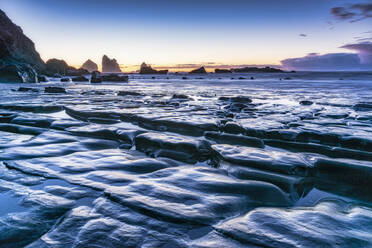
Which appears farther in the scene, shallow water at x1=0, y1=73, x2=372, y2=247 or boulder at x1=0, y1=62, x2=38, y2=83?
boulder at x1=0, y1=62, x2=38, y2=83

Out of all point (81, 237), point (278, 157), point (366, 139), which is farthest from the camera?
point (366, 139)

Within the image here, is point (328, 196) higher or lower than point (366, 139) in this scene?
lower

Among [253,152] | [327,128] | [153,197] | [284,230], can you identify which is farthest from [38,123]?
[327,128]

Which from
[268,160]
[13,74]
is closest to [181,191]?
[268,160]

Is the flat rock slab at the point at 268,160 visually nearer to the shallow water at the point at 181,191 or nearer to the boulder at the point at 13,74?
the shallow water at the point at 181,191

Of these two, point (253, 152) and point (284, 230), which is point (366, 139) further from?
point (284, 230)

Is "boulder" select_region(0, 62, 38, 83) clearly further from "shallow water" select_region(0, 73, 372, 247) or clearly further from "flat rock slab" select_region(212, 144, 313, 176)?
"flat rock slab" select_region(212, 144, 313, 176)

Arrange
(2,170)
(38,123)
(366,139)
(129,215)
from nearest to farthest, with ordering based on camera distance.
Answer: (129,215)
(2,170)
(366,139)
(38,123)

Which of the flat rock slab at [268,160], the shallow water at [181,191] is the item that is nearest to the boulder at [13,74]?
the shallow water at [181,191]

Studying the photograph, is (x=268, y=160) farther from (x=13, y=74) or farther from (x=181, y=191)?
(x=13, y=74)

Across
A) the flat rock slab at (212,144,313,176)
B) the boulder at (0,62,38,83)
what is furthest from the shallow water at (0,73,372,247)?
the boulder at (0,62,38,83)

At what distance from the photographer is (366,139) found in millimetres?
2648

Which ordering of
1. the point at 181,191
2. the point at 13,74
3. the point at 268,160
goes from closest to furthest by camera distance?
the point at 181,191 → the point at 268,160 → the point at 13,74

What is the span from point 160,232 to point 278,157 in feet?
4.92
